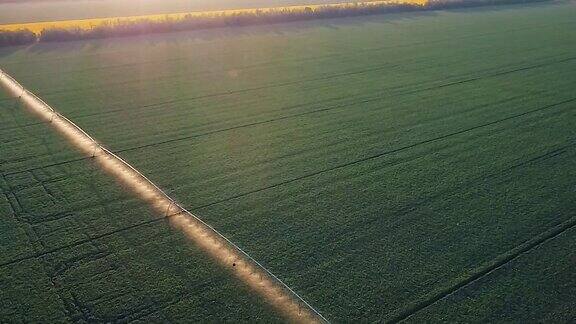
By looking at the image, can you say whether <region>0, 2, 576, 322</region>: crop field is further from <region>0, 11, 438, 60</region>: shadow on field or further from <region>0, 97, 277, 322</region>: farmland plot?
<region>0, 11, 438, 60</region>: shadow on field

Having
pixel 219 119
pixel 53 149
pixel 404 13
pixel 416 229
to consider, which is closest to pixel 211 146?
pixel 219 119

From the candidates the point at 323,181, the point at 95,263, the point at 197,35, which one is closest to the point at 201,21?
the point at 197,35

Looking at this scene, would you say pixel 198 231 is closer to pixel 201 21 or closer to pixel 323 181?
pixel 323 181

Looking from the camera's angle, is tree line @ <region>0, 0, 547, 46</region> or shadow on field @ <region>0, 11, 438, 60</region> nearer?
shadow on field @ <region>0, 11, 438, 60</region>

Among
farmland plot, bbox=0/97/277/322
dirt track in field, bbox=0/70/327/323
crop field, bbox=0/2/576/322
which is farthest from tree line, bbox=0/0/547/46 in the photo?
farmland plot, bbox=0/97/277/322

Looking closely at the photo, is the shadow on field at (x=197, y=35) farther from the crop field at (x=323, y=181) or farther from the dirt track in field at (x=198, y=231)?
the dirt track in field at (x=198, y=231)

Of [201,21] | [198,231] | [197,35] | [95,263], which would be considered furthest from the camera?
[201,21]
